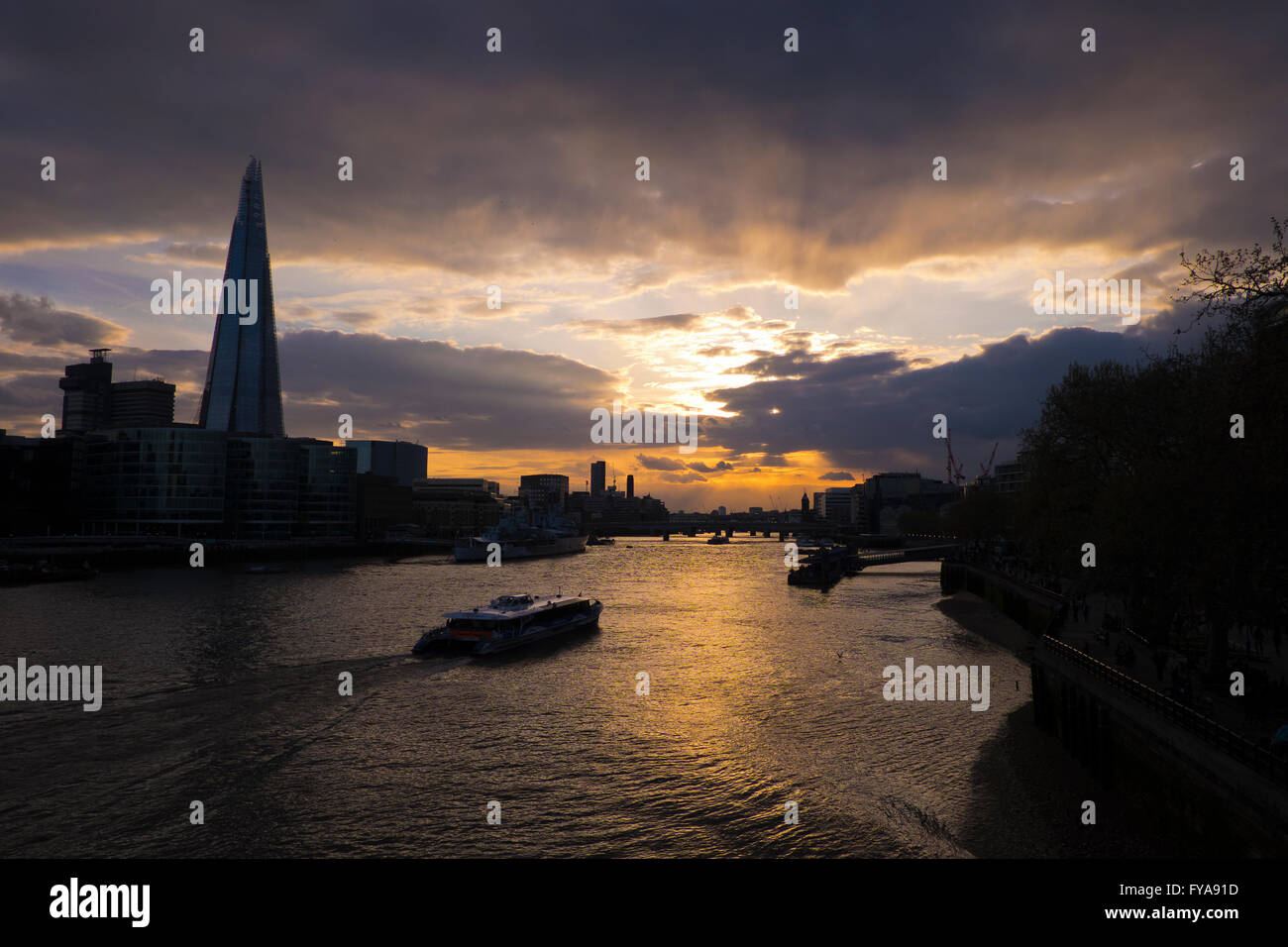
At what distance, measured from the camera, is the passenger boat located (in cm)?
4738

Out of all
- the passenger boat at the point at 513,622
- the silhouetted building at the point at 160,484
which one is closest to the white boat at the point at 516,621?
the passenger boat at the point at 513,622

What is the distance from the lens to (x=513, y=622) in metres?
50.7

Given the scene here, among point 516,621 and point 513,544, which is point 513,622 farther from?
point 513,544

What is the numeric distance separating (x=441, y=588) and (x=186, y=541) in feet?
274

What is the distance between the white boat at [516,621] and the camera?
1876 inches

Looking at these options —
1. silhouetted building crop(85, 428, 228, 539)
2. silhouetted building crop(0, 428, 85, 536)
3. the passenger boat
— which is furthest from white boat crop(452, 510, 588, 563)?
the passenger boat

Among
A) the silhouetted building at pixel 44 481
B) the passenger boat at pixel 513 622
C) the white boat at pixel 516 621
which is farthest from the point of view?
the silhouetted building at pixel 44 481

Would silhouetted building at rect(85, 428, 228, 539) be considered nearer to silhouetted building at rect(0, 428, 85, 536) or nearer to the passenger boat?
silhouetted building at rect(0, 428, 85, 536)

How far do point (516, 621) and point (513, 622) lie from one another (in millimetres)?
374

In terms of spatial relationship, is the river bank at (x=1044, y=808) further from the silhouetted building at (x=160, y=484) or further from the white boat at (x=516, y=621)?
the silhouetted building at (x=160, y=484)

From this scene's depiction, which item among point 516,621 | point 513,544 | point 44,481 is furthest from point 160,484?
point 516,621
